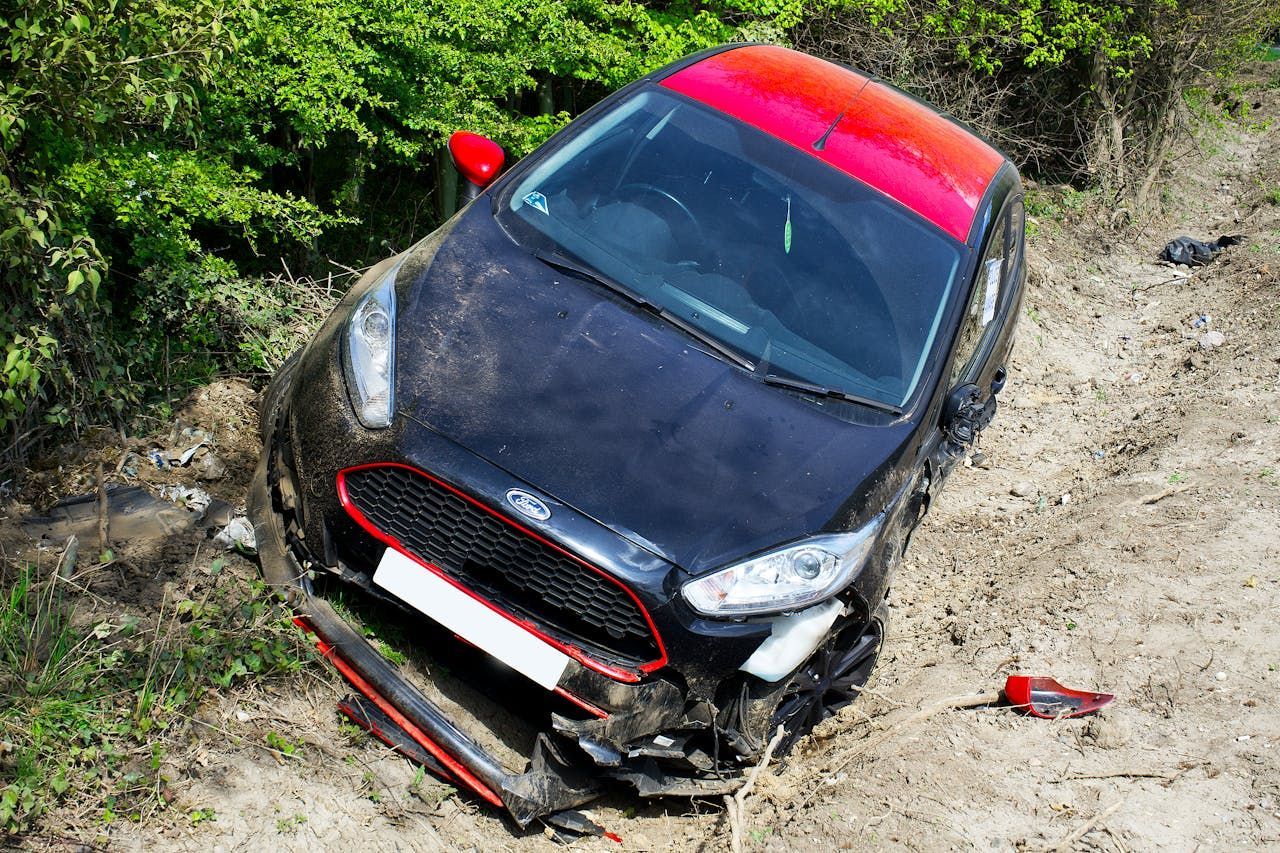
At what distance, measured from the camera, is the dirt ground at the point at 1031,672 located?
3232 mm

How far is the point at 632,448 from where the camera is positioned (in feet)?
10.7

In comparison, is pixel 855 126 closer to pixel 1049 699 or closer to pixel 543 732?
pixel 1049 699

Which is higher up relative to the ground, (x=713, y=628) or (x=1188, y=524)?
(x=713, y=628)

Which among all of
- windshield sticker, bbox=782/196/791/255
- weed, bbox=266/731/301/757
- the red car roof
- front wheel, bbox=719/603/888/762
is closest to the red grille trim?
front wheel, bbox=719/603/888/762

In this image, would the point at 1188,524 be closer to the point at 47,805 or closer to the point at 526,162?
the point at 526,162

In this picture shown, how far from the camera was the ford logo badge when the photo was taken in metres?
3.02

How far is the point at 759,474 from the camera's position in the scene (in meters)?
3.32

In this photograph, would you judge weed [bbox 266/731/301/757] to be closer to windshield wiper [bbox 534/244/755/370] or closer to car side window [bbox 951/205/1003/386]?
windshield wiper [bbox 534/244/755/370]

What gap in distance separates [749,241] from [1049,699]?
198cm

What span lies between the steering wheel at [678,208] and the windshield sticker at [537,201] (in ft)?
0.94

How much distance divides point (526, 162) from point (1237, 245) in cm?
814

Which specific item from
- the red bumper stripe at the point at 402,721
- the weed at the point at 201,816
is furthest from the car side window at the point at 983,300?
the weed at the point at 201,816

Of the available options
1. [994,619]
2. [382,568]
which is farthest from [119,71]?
[994,619]

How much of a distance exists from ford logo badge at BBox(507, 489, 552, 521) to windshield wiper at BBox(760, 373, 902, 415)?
3.26 feet
